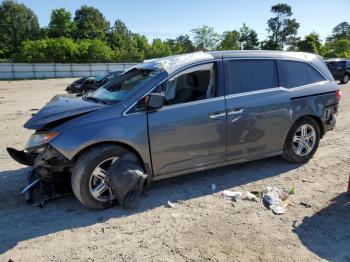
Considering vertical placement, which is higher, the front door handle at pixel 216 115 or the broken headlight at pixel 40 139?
the front door handle at pixel 216 115

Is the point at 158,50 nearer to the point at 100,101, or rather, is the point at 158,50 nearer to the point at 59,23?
the point at 59,23

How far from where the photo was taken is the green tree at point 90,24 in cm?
7588

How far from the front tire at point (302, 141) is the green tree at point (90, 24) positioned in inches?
2943

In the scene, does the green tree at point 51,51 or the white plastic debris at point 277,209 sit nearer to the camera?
the white plastic debris at point 277,209

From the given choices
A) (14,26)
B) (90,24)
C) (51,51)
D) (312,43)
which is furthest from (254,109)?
(14,26)

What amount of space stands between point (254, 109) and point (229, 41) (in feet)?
204

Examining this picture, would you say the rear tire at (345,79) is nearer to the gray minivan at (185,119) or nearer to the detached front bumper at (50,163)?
the gray minivan at (185,119)

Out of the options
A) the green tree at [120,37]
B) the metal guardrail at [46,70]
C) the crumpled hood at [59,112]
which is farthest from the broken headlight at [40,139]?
the green tree at [120,37]

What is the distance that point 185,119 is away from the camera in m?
4.52

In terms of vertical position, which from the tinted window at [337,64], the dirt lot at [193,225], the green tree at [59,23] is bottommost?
the dirt lot at [193,225]

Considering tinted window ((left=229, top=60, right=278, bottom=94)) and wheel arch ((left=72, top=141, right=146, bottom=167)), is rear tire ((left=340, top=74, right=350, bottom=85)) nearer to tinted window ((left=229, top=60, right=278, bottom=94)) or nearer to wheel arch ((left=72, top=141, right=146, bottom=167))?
tinted window ((left=229, top=60, right=278, bottom=94))

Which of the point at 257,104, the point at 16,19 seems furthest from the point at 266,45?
the point at 257,104

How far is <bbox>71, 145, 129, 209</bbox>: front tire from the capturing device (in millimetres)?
4074

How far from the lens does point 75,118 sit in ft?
13.8
